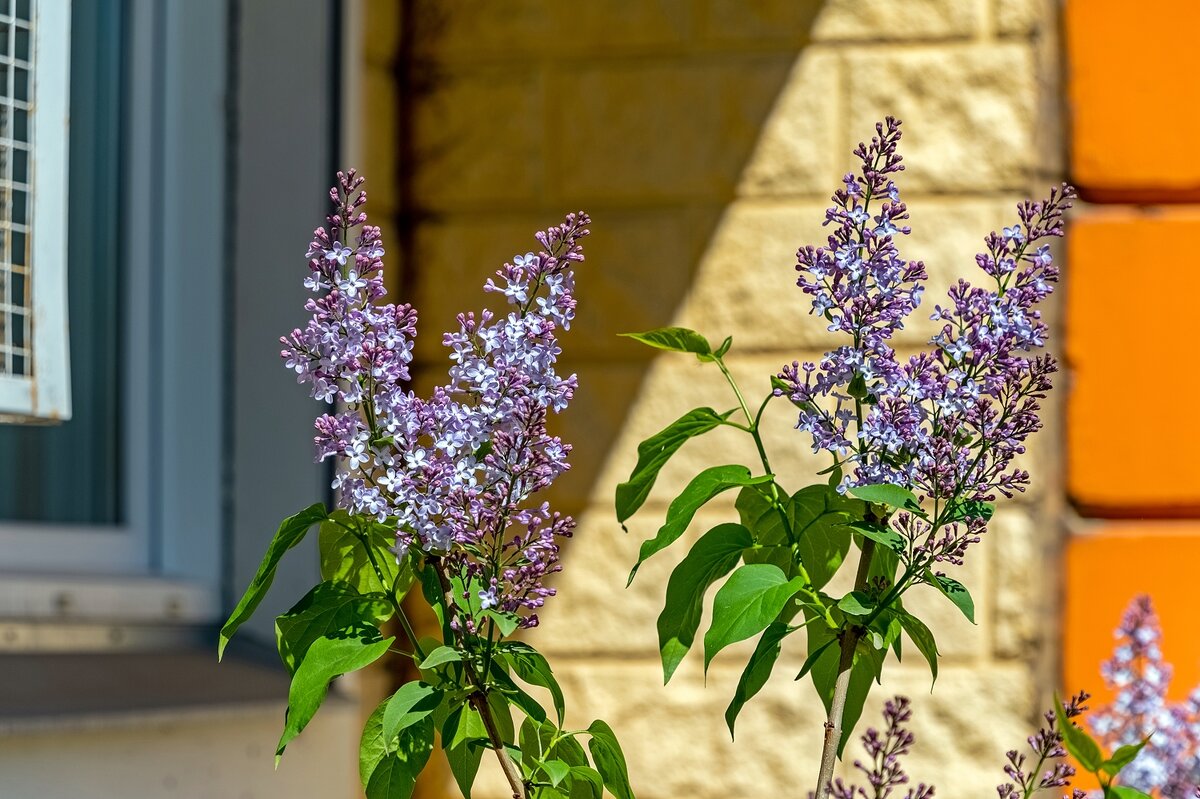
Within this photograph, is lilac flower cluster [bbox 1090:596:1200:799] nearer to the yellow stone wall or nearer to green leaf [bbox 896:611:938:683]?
green leaf [bbox 896:611:938:683]

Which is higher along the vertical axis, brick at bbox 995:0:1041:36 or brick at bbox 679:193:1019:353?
brick at bbox 995:0:1041:36

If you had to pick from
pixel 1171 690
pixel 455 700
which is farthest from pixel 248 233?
pixel 455 700

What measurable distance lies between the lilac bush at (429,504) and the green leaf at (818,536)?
14cm

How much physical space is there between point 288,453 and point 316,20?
25.5 inches

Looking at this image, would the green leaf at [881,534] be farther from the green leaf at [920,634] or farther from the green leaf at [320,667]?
the green leaf at [320,667]

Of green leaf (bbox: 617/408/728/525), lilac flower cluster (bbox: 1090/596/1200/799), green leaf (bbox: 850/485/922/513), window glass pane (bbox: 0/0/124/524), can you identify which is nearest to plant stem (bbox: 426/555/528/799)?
green leaf (bbox: 617/408/728/525)

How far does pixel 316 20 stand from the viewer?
2.41 m

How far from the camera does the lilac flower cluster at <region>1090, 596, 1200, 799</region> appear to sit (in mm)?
1368

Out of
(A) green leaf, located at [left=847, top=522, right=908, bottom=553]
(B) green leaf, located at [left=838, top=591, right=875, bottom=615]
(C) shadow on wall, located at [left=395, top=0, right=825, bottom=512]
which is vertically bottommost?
(B) green leaf, located at [left=838, top=591, right=875, bottom=615]

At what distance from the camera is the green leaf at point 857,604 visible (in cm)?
Result: 82

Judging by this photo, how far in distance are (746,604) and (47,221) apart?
121 cm

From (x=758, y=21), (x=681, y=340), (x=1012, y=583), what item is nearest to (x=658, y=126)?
(x=758, y=21)

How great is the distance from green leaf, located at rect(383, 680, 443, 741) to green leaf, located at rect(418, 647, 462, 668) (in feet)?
0.06

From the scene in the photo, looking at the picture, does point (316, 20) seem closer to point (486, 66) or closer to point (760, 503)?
point (486, 66)
